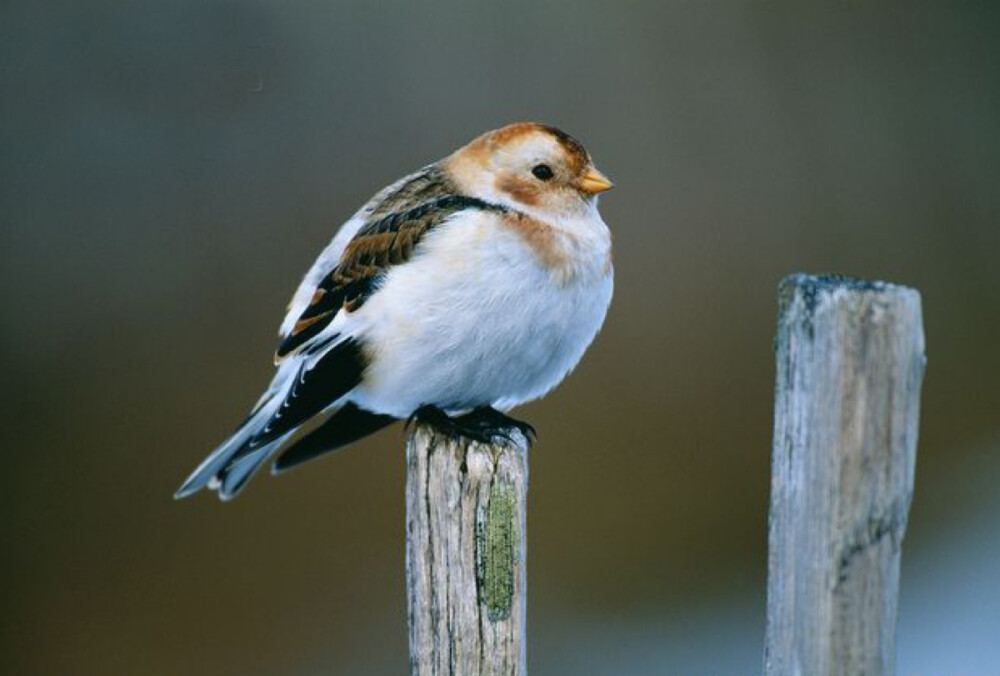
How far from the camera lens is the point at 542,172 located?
10.2 feet

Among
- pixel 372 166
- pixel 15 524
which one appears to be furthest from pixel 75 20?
pixel 15 524

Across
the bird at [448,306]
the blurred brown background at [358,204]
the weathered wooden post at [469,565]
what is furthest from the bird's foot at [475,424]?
the blurred brown background at [358,204]

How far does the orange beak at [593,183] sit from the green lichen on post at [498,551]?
1.08m

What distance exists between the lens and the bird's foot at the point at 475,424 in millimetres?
2602

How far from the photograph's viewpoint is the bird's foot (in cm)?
260

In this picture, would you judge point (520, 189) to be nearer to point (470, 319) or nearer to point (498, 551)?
point (470, 319)

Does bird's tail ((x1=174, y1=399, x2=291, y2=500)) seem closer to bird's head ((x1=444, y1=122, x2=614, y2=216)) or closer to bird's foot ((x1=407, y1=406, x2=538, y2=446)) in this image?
bird's foot ((x1=407, y1=406, x2=538, y2=446))

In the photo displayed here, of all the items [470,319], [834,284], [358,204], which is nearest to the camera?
[834,284]

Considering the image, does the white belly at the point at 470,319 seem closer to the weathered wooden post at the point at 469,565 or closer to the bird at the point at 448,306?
the bird at the point at 448,306

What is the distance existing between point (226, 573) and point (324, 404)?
76.3 inches

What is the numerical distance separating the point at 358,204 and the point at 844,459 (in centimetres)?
331

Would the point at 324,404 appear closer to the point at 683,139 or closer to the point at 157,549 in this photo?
the point at 157,549

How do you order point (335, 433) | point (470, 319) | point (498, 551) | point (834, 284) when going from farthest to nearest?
1. point (335, 433)
2. point (470, 319)
3. point (498, 551)
4. point (834, 284)

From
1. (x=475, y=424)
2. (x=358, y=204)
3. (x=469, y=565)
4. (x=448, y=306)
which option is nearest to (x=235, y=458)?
(x=475, y=424)
